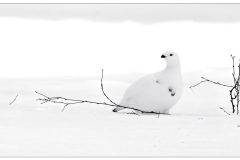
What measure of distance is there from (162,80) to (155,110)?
0.86 feet

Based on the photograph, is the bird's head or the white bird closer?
the white bird

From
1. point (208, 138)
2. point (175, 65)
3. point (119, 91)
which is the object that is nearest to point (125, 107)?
point (175, 65)

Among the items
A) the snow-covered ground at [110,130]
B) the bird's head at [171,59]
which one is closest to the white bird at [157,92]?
the bird's head at [171,59]

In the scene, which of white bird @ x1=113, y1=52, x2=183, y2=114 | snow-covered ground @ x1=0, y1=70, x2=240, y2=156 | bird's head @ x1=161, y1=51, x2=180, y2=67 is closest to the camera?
snow-covered ground @ x1=0, y1=70, x2=240, y2=156

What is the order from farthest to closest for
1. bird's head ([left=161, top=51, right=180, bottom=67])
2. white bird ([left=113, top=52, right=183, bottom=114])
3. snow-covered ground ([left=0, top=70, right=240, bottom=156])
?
bird's head ([left=161, top=51, right=180, bottom=67]) < white bird ([left=113, top=52, right=183, bottom=114]) < snow-covered ground ([left=0, top=70, right=240, bottom=156])

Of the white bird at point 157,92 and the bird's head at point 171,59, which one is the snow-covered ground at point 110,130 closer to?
the white bird at point 157,92

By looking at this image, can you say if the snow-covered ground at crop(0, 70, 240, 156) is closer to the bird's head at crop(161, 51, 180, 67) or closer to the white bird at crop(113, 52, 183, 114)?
the white bird at crop(113, 52, 183, 114)

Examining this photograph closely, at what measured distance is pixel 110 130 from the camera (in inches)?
188

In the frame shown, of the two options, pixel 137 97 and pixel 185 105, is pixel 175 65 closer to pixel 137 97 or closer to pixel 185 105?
pixel 137 97

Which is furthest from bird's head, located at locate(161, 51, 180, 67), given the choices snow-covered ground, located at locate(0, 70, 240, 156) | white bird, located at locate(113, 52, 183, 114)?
snow-covered ground, located at locate(0, 70, 240, 156)

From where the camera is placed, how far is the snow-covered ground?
13.4ft

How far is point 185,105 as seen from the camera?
262 inches

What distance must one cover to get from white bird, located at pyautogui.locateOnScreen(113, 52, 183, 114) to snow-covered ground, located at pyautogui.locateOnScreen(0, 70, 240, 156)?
21 cm

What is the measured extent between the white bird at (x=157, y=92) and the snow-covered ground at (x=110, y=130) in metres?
0.21
